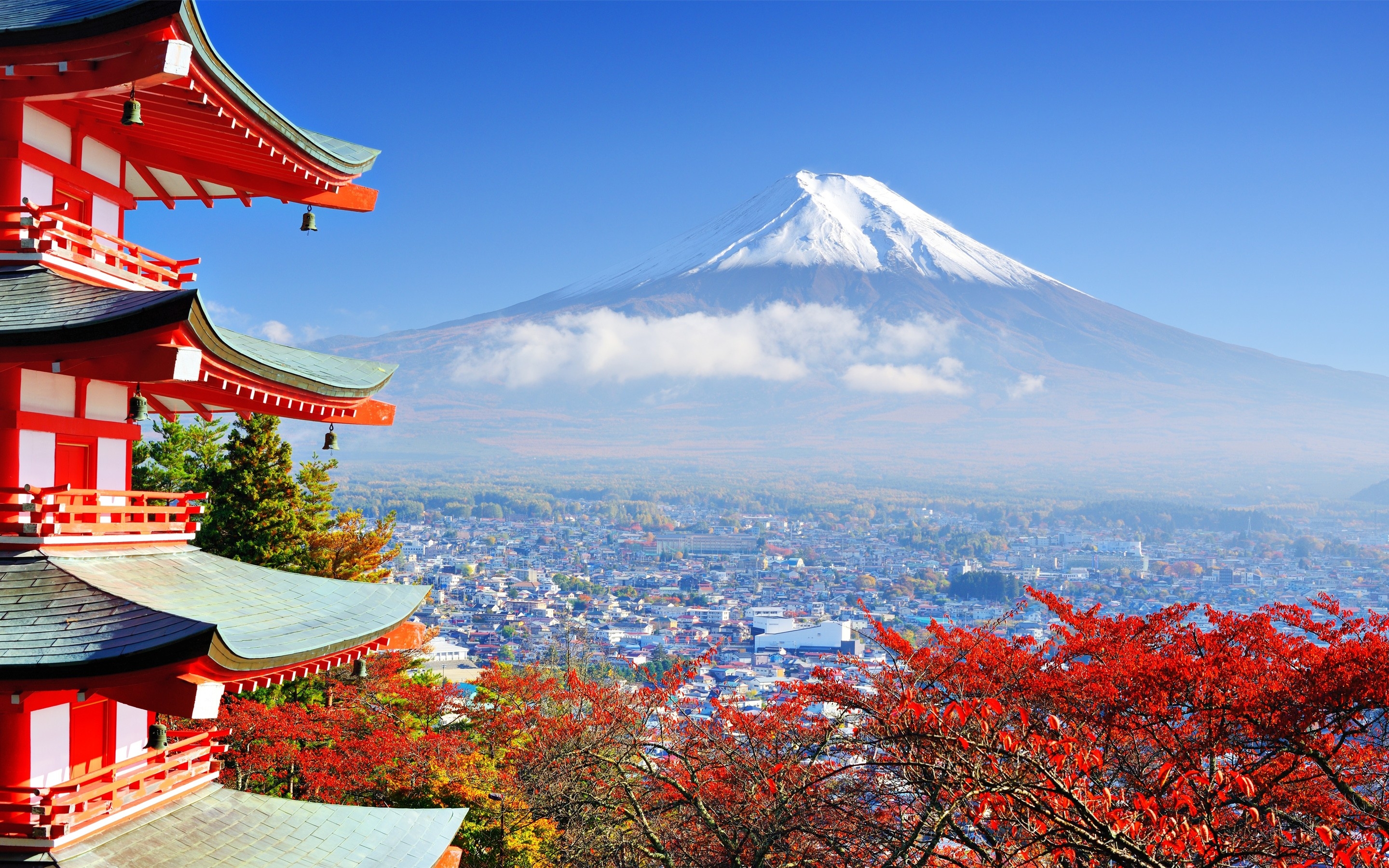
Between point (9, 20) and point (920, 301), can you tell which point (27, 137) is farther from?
point (920, 301)

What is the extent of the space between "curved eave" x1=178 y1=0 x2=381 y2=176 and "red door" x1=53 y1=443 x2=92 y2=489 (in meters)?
2.06

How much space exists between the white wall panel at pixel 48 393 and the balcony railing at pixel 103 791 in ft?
6.14

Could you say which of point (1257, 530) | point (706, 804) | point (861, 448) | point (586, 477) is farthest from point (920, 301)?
point (706, 804)

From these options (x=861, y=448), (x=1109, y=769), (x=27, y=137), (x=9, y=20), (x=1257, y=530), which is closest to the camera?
(x=9, y=20)

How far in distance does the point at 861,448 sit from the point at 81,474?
534 feet

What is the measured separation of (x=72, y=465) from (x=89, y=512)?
0.47 meters

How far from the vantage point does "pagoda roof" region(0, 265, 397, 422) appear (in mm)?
4555

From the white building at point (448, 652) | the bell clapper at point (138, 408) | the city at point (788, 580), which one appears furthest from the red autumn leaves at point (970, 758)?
the white building at point (448, 652)

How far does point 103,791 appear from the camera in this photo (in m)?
5.22

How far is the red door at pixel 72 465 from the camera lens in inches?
217

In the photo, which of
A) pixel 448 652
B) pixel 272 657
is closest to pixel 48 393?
pixel 272 657

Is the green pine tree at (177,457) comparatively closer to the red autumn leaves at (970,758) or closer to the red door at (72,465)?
the red autumn leaves at (970,758)

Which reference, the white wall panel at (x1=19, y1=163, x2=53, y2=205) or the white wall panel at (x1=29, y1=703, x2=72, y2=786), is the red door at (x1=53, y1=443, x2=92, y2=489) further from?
the white wall panel at (x1=19, y1=163, x2=53, y2=205)

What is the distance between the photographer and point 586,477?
157m
